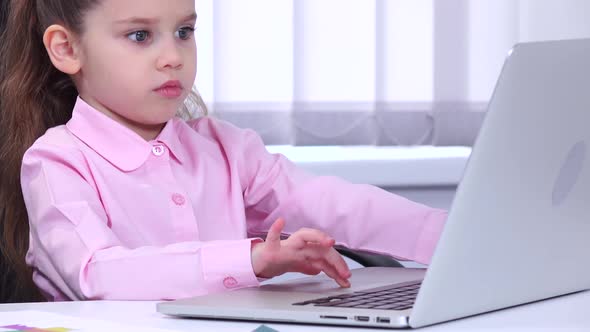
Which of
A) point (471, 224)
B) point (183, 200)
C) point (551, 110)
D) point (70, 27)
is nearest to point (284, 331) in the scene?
point (471, 224)

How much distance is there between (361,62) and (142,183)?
0.83 meters

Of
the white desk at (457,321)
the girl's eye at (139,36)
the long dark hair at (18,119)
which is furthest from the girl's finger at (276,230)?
the long dark hair at (18,119)

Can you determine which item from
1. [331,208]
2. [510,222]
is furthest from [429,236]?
[510,222]

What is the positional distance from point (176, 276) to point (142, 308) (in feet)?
0.40

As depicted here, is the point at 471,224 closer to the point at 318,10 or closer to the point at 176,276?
the point at 176,276

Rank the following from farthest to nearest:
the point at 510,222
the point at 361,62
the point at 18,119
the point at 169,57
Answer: the point at 361,62
the point at 18,119
the point at 169,57
the point at 510,222

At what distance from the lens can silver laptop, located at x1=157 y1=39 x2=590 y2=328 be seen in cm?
78

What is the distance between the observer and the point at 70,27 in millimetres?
1363

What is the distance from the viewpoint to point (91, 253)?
116cm

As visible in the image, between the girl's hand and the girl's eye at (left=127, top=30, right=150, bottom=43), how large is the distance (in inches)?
14.4

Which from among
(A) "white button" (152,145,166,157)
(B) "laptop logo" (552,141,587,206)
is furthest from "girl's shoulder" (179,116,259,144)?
(B) "laptop logo" (552,141,587,206)

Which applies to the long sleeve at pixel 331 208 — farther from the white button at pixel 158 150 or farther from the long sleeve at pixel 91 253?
the long sleeve at pixel 91 253

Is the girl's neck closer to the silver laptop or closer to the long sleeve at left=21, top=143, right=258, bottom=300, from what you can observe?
the long sleeve at left=21, top=143, right=258, bottom=300

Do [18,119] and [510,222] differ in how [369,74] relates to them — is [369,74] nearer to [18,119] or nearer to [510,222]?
[18,119]
